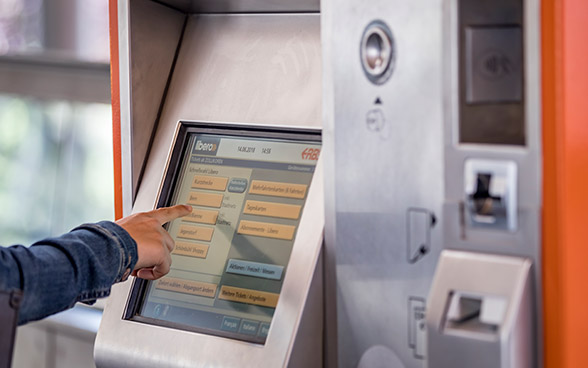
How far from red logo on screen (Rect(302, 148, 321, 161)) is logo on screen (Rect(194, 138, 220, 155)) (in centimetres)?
23

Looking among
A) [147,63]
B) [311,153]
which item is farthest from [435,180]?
[147,63]

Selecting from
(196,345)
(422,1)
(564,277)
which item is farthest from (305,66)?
(564,277)

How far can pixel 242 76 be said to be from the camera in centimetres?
167

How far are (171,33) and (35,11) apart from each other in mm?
2053

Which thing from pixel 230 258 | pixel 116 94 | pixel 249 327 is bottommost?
pixel 249 327

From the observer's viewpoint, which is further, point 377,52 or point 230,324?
point 230,324

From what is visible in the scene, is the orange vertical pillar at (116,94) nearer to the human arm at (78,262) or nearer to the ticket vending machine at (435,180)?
the human arm at (78,262)

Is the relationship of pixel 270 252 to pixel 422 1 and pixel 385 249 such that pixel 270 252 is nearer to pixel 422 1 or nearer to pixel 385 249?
pixel 385 249

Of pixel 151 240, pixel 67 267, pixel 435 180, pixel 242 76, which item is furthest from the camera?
pixel 242 76

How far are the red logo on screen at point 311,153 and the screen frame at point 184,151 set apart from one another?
2 cm

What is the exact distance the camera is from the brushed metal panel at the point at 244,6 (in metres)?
1.58

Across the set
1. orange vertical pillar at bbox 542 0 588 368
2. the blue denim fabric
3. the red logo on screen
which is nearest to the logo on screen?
the red logo on screen

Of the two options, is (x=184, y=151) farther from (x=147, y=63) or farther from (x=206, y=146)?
(x=147, y=63)

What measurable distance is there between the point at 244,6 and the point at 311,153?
379mm
